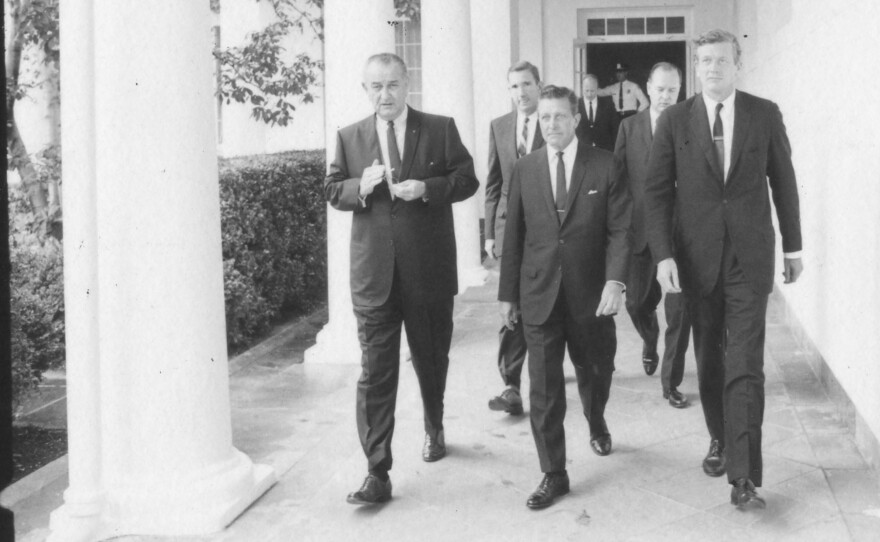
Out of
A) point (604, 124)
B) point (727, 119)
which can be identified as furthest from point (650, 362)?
point (604, 124)

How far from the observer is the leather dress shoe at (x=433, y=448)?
5133 mm

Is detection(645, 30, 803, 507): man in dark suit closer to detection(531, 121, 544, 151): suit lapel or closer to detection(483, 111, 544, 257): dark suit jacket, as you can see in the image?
detection(531, 121, 544, 151): suit lapel

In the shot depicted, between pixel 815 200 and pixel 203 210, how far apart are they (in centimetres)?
427

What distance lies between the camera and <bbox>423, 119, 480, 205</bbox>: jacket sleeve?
4738 mm

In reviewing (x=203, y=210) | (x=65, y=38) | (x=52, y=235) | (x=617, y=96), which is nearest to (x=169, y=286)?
(x=203, y=210)

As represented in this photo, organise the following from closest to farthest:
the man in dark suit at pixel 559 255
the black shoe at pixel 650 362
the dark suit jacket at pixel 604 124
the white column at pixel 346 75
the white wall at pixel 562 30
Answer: the man in dark suit at pixel 559 255 < the black shoe at pixel 650 362 < the white column at pixel 346 75 < the dark suit jacket at pixel 604 124 < the white wall at pixel 562 30

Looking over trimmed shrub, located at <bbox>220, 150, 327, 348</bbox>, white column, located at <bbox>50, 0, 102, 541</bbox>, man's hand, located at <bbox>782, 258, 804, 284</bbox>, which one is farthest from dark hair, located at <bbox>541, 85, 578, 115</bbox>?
trimmed shrub, located at <bbox>220, 150, 327, 348</bbox>

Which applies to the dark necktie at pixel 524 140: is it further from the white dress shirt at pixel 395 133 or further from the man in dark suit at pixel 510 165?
the white dress shirt at pixel 395 133

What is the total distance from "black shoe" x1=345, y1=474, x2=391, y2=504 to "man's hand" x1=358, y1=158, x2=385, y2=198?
50.0 inches

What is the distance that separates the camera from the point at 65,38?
4.08m

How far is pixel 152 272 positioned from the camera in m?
4.17

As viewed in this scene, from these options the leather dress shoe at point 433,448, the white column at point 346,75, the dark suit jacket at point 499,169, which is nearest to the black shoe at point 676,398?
the dark suit jacket at point 499,169

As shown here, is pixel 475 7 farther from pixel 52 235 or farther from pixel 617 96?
pixel 52 235

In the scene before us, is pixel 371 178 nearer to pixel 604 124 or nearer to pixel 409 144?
pixel 409 144
